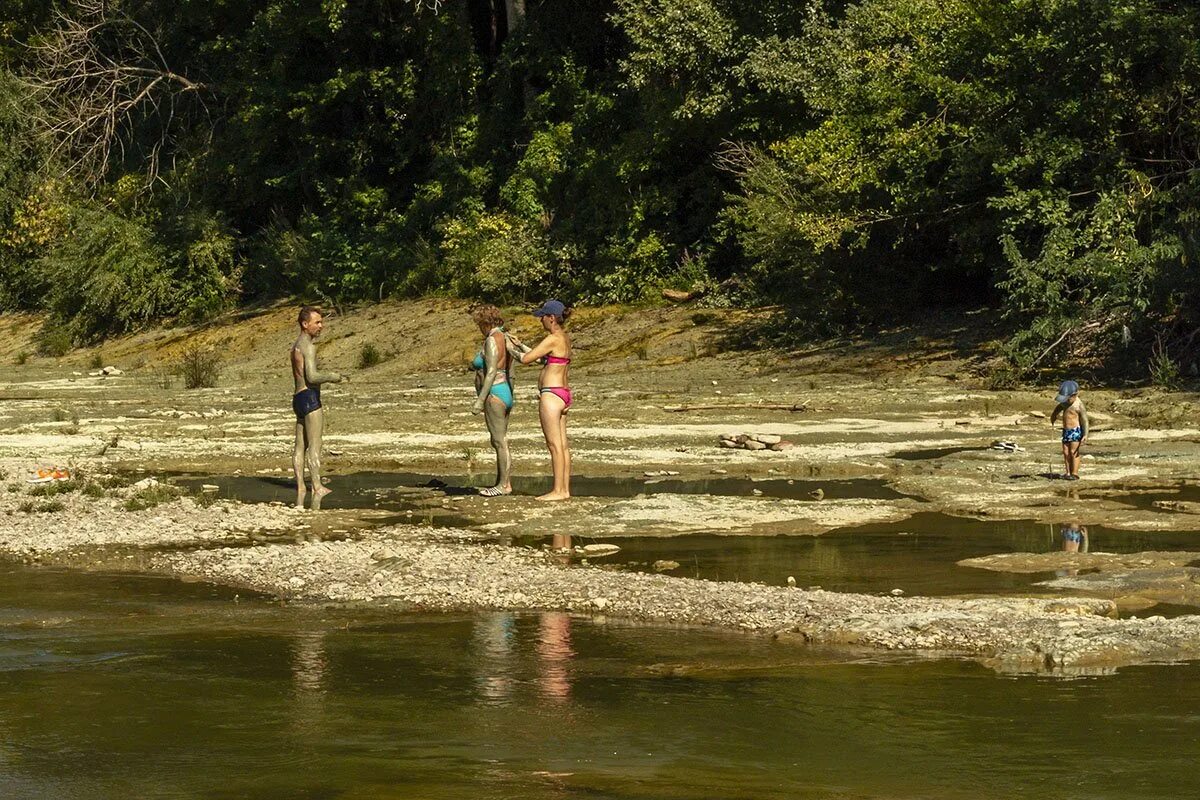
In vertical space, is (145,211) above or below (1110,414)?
above

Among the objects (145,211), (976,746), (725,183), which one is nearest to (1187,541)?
(976,746)

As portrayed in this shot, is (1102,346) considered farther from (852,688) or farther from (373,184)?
(373,184)

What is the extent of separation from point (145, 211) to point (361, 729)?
36.0 meters

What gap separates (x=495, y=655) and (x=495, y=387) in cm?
635

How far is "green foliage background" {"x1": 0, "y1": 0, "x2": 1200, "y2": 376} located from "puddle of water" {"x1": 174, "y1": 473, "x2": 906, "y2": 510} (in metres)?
9.25

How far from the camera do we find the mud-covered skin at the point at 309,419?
14945 millimetres

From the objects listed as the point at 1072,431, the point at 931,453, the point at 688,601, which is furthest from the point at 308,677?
the point at 931,453

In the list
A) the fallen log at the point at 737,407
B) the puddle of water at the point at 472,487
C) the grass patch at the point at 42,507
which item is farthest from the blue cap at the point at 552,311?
the fallen log at the point at 737,407

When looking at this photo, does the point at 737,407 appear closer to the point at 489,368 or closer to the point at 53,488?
the point at 489,368

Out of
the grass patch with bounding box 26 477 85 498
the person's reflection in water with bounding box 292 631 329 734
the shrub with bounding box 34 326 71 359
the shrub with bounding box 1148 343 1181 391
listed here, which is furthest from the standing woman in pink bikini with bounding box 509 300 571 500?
the shrub with bounding box 34 326 71 359

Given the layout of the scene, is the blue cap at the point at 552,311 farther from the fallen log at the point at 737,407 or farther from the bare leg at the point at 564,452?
the fallen log at the point at 737,407

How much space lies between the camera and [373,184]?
131 feet

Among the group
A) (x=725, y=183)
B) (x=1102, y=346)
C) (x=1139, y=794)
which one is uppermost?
(x=725, y=183)

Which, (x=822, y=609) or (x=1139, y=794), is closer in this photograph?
(x=1139, y=794)
